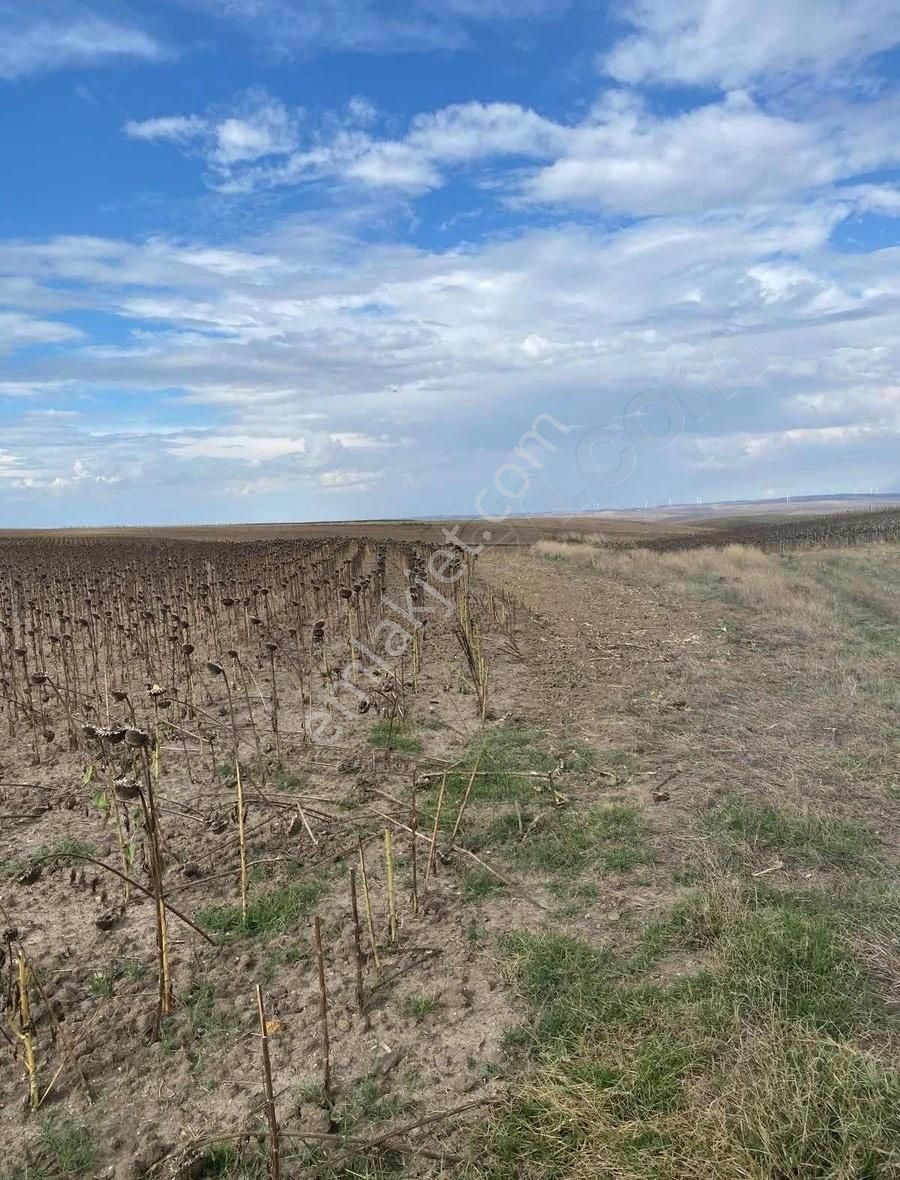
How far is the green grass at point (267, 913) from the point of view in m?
3.78

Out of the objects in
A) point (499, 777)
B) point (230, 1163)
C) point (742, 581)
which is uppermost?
point (742, 581)

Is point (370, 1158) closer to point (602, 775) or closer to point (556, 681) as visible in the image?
point (602, 775)

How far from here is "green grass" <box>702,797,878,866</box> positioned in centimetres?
430

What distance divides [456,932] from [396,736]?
2.79m

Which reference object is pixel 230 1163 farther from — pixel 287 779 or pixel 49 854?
pixel 287 779

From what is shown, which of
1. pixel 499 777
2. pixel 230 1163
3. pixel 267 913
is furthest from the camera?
pixel 499 777

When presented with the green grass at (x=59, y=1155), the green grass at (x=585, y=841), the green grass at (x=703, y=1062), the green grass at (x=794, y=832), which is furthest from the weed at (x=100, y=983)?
the green grass at (x=794, y=832)

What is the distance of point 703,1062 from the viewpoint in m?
2.71

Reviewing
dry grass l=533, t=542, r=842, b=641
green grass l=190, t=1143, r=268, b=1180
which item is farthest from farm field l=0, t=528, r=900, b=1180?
dry grass l=533, t=542, r=842, b=641

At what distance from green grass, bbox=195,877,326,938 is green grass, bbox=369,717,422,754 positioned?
1955 mm

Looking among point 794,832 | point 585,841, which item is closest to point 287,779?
point 585,841

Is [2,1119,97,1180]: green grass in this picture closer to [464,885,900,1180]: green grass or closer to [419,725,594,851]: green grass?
[464,885,900,1180]: green grass

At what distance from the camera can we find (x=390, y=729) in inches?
243

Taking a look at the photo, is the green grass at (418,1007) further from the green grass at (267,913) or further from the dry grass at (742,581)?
the dry grass at (742,581)
